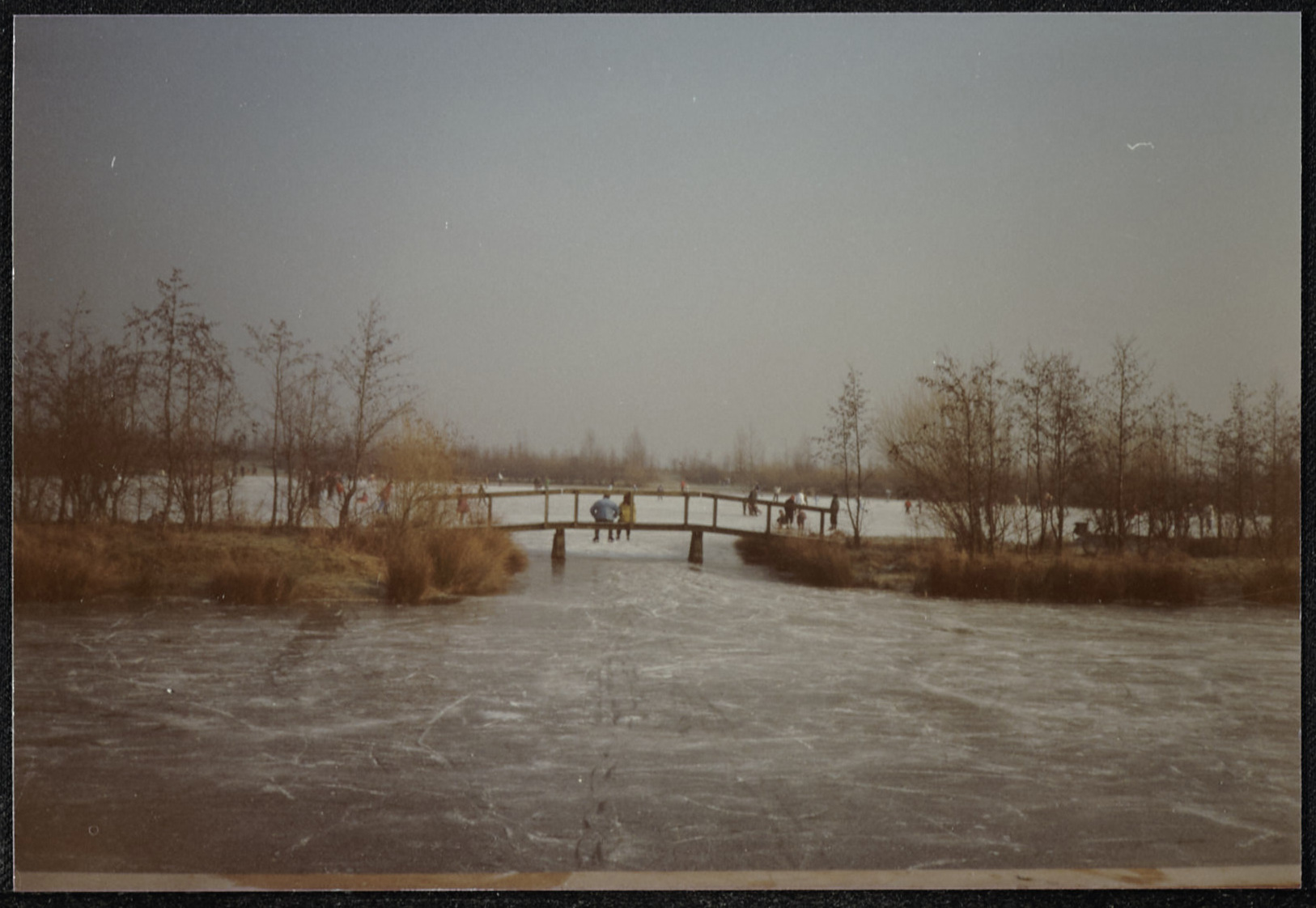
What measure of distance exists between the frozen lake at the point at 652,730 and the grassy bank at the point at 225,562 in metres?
0.06

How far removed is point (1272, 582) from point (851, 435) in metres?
1.43

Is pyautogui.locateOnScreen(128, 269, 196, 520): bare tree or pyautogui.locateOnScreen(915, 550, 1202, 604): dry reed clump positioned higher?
pyautogui.locateOnScreen(128, 269, 196, 520): bare tree

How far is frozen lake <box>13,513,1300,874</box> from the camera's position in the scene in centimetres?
259

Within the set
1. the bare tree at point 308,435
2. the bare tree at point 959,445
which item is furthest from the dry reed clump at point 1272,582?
the bare tree at point 308,435

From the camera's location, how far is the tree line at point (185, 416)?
285 centimetres

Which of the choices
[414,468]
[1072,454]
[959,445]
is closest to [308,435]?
[414,468]

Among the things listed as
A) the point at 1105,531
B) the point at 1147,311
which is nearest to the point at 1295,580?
the point at 1105,531

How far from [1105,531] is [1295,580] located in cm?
63

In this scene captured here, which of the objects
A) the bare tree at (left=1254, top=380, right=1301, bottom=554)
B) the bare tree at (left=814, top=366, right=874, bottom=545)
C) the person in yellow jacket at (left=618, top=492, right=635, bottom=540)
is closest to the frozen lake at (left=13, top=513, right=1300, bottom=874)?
the person in yellow jacket at (left=618, top=492, right=635, bottom=540)

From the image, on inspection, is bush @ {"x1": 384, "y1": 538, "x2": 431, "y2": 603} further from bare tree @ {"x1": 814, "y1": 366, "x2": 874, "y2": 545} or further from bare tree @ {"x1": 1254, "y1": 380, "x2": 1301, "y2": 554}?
bare tree @ {"x1": 1254, "y1": 380, "x2": 1301, "y2": 554}

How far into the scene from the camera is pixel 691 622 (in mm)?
3027

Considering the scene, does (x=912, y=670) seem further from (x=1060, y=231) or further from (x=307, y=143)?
(x=307, y=143)

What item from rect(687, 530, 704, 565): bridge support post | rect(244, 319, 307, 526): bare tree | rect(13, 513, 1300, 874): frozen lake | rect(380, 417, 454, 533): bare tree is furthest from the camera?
rect(687, 530, 704, 565): bridge support post

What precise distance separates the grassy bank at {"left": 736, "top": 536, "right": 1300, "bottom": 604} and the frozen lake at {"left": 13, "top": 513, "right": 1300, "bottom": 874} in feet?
0.20
